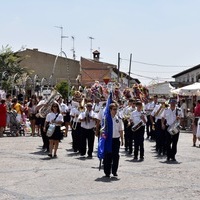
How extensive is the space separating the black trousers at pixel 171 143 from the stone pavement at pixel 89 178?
0.32m

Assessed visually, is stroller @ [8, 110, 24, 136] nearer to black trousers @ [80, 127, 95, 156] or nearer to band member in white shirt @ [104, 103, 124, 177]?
black trousers @ [80, 127, 95, 156]

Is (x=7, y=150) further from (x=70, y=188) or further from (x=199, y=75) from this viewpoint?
(x=199, y=75)

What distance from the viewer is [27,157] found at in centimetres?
1529

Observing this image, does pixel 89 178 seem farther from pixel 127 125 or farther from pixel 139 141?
pixel 127 125

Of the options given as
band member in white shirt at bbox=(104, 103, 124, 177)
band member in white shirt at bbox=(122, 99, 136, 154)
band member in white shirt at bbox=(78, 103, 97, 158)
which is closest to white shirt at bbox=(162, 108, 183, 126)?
band member in white shirt at bbox=(122, 99, 136, 154)

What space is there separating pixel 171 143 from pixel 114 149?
159 inches

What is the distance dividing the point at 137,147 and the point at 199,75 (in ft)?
130

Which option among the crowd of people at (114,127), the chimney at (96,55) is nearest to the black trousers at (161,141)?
the crowd of people at (114,127)

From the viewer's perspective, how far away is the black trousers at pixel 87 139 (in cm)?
1563

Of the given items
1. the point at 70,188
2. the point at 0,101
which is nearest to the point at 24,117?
the point at 0,101

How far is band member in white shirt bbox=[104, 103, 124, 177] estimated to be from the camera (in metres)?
11.8

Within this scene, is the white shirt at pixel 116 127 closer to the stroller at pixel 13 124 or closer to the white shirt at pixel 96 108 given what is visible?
the white shirt at pixel 96 108

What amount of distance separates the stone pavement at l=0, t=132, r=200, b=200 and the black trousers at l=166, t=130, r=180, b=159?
0.32 meters

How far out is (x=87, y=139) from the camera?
1590 cm
